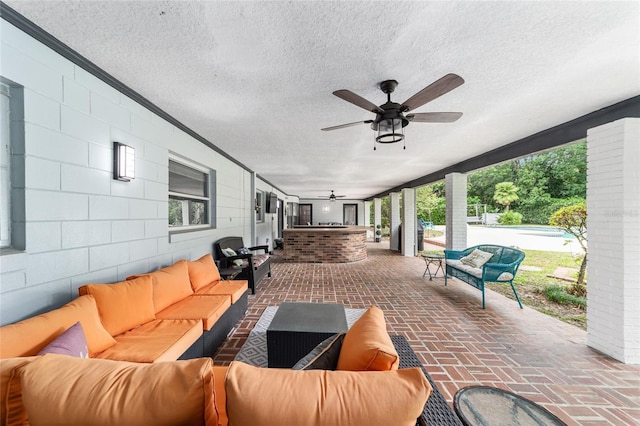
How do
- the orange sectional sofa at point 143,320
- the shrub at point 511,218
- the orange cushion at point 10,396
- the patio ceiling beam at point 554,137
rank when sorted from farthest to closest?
the shrub at point 511,218 < the patio ceiling beam at point 554,137 < the orange sectional sofa at point 143,320 < the orange cushion at point 10,396

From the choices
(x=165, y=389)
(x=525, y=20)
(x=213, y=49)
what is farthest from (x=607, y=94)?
(x=165, y=389)

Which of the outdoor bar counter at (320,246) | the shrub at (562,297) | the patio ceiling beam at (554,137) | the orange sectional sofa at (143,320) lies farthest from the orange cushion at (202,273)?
the shrub at (562,297)

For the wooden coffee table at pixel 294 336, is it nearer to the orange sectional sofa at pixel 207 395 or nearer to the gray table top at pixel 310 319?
the gray table top at pixel 310 319

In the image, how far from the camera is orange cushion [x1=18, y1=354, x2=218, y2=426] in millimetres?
761

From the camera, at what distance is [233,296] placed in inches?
112

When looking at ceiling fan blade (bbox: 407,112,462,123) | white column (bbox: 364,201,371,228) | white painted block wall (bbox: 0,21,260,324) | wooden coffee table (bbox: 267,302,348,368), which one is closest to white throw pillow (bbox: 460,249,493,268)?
ceiling fan blade (bbox: 407,112,462,123)

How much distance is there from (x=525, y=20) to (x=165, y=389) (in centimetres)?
257

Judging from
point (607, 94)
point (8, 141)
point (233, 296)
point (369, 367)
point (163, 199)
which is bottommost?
point (233, 296)

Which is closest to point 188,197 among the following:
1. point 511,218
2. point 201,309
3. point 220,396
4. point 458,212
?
point 201,309

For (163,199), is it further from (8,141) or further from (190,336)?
(190,336)

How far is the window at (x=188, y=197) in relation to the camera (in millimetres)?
3369

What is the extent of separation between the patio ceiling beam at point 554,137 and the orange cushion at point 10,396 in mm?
4712

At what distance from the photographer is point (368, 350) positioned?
3.34 feet

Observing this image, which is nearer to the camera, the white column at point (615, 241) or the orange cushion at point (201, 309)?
the orange cushion at point (201, 309)
